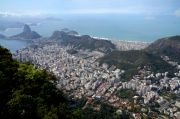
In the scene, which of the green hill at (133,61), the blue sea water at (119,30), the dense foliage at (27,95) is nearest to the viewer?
the dense foliage at (27,95)

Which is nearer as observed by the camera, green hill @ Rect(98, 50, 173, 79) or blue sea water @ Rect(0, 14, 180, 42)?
green hill @ Rect(98, 50, 173, 79)

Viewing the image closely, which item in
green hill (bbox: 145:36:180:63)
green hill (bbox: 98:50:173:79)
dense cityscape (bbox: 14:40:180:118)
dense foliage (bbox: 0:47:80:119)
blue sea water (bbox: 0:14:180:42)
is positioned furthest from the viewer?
blue sea water (bbox: 0:14:180:42)

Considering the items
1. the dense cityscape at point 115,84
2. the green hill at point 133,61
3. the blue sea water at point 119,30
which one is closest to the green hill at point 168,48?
the dense cityscape at point 115,84

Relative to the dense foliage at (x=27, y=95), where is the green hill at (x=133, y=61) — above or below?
below

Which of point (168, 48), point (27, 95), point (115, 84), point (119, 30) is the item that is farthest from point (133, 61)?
point (119, 30)

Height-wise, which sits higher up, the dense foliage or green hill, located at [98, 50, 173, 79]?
the dense foliage

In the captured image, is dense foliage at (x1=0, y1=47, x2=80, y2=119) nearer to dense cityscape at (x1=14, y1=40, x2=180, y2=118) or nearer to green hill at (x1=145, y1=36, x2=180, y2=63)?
dense cityscape at (x1=14, y1=40, x2=180, y2=118)

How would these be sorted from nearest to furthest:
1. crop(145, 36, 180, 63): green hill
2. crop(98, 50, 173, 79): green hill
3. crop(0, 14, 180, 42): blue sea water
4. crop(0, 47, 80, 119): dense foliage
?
crop(0, 47, 80, 119): dense foliage, crop(98, 50, 173, 79): green hill, crop(145, 36, 180, 63): green hill, crop(0, 14, 180, 42): blue sea water

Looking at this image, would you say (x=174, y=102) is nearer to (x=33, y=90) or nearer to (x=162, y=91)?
(x=162, y=91)

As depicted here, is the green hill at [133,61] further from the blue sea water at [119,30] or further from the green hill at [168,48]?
the blue sea water at [119,30]

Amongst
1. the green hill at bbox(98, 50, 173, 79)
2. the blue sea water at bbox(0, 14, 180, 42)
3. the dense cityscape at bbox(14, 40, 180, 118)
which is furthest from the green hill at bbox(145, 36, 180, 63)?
the blue sea water at bbox(0, 14, 180, 42)
